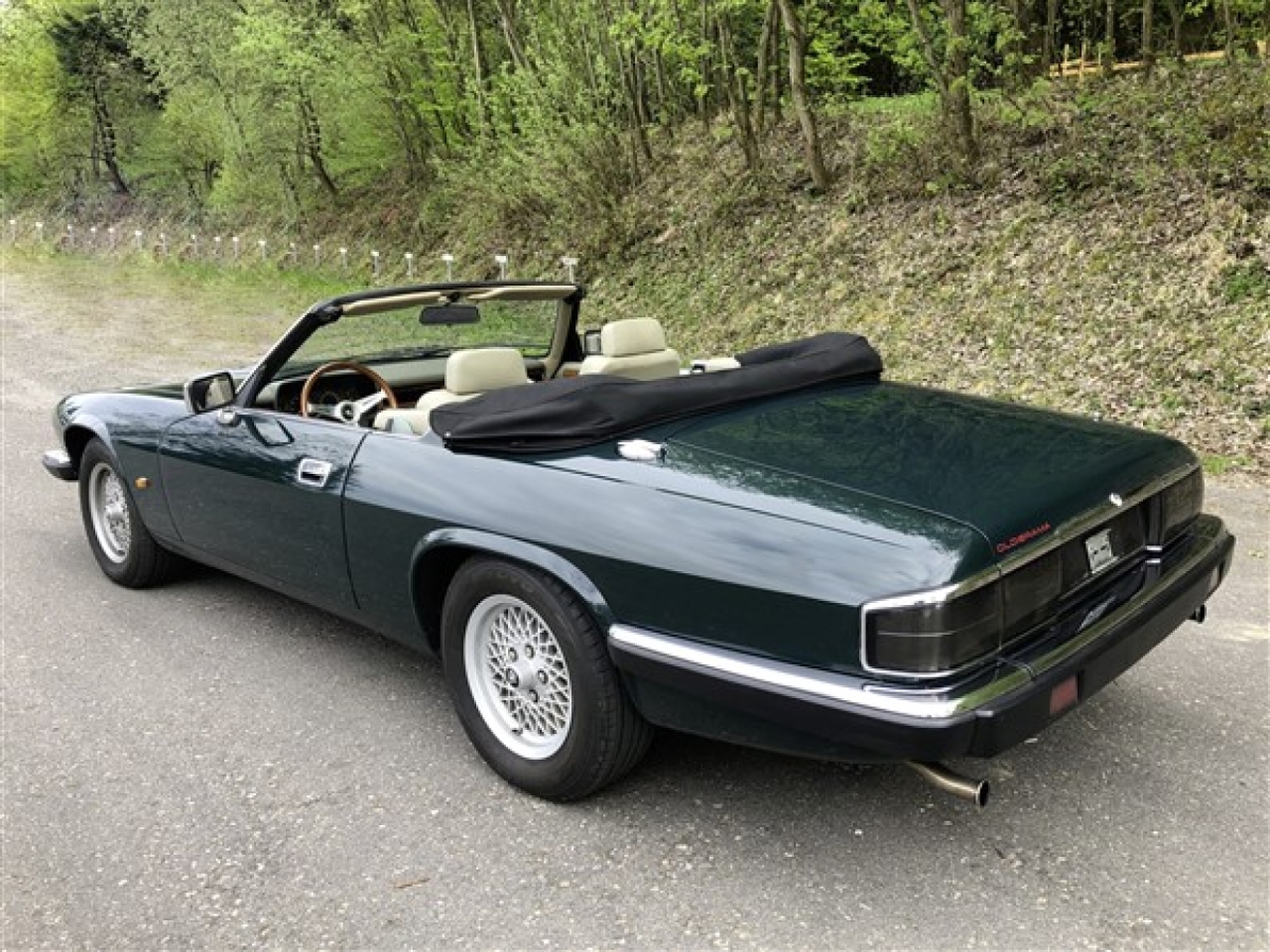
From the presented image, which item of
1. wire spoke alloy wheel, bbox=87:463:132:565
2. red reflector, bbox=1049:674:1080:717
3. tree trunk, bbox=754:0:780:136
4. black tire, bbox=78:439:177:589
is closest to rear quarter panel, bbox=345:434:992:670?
red reflector, bbox=1049:674:1080:717

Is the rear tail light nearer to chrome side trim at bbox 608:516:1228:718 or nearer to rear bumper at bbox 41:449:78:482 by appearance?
chrome side trim at bbox 608:516:1228:718

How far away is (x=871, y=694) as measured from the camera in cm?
225

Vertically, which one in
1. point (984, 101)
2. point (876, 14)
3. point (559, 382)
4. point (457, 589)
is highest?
point (876, 14)

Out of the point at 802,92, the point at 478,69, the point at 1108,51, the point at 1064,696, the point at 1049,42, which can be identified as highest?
the point at 478,69

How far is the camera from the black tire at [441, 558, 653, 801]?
2691 millimetres

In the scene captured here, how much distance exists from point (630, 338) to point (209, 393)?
5.48ft

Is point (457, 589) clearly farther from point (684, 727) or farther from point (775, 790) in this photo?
point (775, 790)

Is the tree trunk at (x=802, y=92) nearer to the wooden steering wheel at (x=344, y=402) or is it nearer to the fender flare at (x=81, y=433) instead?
the wooden steering wheel at (x=344, y=402)

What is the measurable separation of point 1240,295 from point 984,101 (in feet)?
13.9

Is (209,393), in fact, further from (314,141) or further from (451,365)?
(314,141)

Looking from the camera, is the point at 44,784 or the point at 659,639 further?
the point at 44,784

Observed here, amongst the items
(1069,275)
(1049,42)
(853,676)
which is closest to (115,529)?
(853,676)

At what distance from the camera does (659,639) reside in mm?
2514

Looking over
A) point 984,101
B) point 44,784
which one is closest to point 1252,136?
point 984,101
